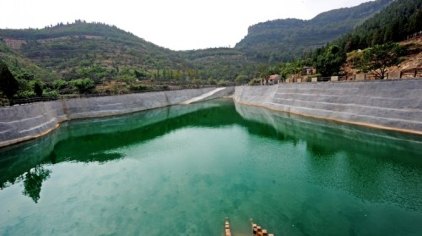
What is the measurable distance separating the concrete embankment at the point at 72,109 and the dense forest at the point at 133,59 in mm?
4208

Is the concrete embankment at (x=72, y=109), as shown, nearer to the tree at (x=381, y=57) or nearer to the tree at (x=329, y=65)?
the tree at (x=329, y=65)

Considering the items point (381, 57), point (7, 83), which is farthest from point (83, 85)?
point (381, 57)

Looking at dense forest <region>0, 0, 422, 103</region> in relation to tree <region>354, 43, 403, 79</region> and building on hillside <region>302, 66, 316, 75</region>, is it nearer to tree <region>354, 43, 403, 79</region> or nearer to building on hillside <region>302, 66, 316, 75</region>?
tree <region>354, 43, 403, 79</region>

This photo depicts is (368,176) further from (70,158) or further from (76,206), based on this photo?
(70,158)

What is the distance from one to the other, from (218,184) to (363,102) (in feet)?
76.8

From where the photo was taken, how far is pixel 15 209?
55.3ft

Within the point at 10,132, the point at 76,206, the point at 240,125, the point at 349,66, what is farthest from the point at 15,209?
the point at 349,66

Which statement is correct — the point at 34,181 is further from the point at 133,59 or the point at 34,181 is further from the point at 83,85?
the point at 133,59

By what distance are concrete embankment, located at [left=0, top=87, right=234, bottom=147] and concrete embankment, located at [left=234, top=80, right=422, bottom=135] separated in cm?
3279

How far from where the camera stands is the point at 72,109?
51.7 meters

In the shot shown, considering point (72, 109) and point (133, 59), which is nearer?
point (72, 109)

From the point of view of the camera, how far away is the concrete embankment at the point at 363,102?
27266mm

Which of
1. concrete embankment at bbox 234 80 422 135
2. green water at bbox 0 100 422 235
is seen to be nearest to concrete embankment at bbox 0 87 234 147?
green water at bbox 0 100 422 235

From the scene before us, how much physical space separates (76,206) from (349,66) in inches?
2159
